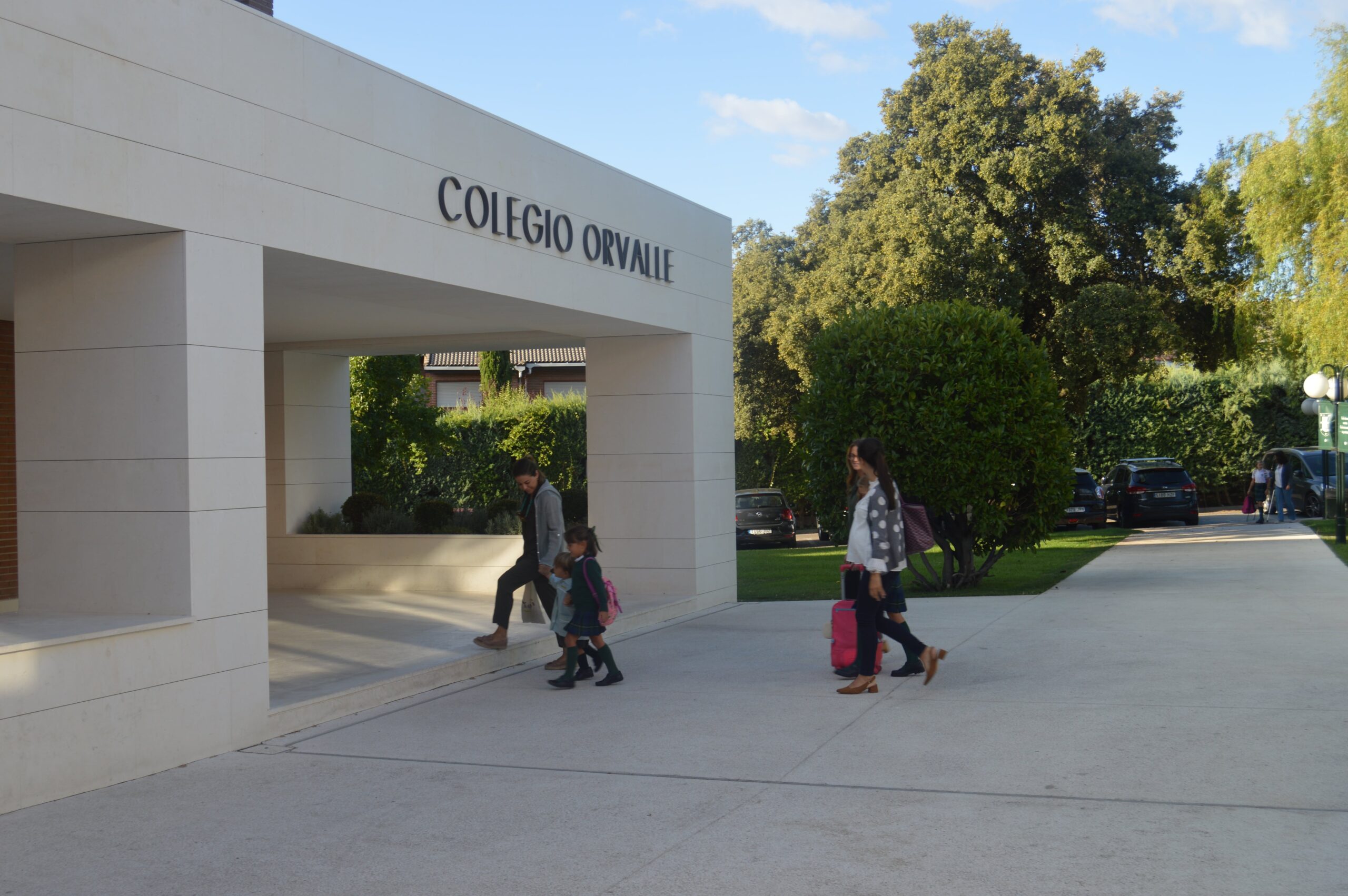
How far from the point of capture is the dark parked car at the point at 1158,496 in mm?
27312

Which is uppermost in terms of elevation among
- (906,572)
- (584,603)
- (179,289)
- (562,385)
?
(562,385)

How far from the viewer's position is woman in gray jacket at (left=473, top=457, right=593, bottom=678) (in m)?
9.41

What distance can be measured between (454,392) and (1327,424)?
32373 mm

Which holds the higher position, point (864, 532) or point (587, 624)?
point (864, 532)

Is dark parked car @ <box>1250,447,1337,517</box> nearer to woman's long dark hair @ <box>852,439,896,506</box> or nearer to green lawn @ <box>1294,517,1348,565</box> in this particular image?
green lawn @ <box>1294,517,1348,565</box>

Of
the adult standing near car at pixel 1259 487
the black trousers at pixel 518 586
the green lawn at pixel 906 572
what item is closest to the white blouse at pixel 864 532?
the black trousers at pixel 518 586

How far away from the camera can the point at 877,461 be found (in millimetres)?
8227

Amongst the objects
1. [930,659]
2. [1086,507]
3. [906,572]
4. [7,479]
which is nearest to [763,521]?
[1086,507]

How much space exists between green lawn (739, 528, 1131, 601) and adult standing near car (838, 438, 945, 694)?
620 cm

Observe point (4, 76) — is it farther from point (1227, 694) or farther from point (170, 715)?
point (1227, 694)

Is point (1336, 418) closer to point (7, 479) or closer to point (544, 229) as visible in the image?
point (544, 229)

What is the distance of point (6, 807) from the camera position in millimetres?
5824

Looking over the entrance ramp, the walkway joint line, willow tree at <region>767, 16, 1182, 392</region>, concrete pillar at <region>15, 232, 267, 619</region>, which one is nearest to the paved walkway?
the walkway joint line

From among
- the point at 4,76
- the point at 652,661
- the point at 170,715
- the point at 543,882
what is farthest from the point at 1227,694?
the point at 4,76
